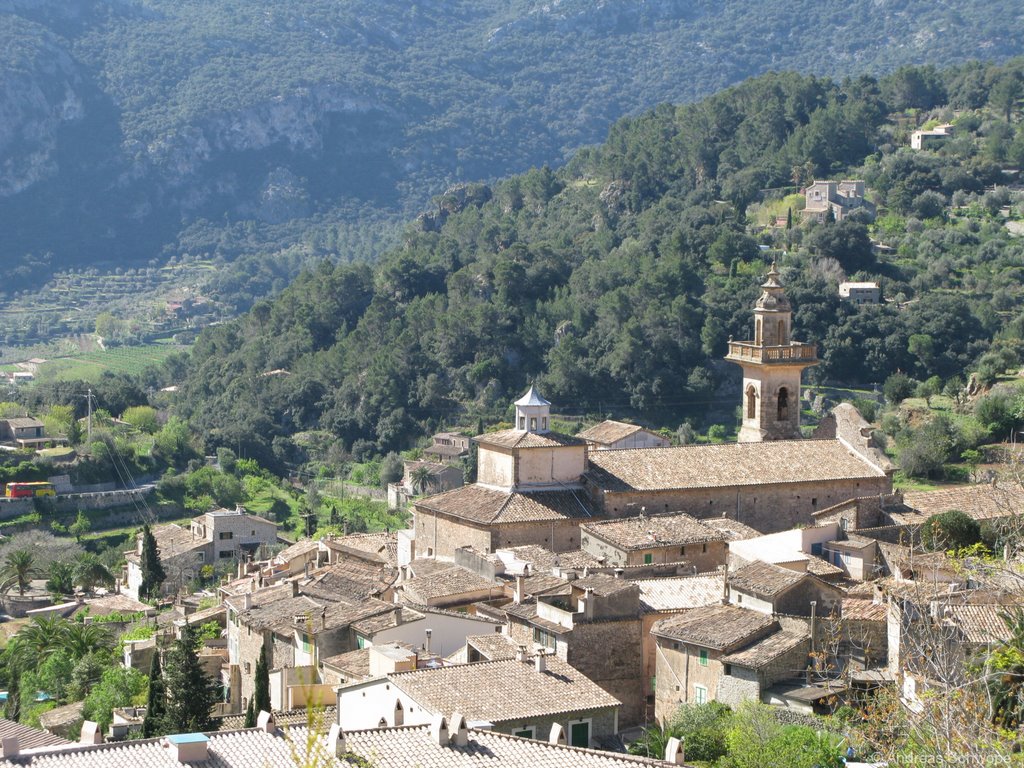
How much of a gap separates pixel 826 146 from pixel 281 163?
102 metres

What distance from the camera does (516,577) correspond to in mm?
27734

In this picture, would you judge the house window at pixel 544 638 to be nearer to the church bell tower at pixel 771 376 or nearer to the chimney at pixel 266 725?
the chimney at pixel 266 725

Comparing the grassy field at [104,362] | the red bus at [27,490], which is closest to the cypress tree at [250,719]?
the red bus at [27,490]

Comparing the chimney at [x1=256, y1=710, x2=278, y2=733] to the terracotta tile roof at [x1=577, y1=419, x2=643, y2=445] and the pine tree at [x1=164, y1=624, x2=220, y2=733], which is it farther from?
the terracotta tile roof at [x1=577, y1=419, x2=643, y2=445]

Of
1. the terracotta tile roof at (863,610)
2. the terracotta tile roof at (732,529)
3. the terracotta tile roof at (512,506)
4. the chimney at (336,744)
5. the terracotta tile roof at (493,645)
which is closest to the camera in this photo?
the chimney at (336,744)

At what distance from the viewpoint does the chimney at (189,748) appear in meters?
16.3

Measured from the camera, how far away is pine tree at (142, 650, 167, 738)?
24312mm

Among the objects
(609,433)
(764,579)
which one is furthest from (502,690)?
(609,433)

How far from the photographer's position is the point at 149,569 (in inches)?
1732

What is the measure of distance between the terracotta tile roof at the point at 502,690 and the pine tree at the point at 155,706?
14.4ft

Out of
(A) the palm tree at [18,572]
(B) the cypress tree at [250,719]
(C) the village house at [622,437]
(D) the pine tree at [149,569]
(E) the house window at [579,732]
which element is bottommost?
(A) the palm tree at [18,572]

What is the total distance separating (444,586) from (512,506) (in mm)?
3387

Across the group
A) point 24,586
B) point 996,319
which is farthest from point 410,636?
point 996,319

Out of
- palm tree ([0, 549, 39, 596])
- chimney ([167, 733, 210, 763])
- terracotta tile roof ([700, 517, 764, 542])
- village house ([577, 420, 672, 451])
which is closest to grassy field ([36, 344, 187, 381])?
palm tree ([0, 549, 39, 596])
